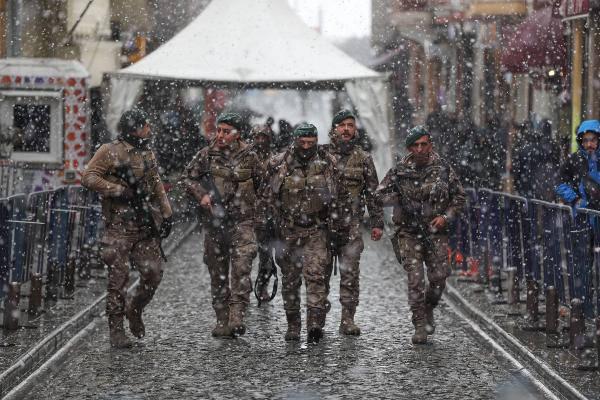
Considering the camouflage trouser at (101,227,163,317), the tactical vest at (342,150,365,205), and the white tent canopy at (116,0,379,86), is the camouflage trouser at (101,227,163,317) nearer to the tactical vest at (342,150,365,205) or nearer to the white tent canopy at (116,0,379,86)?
the tactical vest at (342,150,365,205)

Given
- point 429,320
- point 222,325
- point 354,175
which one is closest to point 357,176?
point 354,175

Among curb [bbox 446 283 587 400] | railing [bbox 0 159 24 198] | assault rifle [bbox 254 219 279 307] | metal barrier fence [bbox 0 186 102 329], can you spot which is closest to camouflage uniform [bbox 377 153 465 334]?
curb [bbox 446 283 587 400]

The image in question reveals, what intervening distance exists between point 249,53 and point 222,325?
14494 millimetres

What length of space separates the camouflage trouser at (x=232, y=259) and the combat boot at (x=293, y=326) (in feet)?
1.30

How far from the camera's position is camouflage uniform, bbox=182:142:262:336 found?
38.0 feet

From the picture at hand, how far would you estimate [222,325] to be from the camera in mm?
11672

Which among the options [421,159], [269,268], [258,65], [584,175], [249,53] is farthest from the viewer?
[249,53]

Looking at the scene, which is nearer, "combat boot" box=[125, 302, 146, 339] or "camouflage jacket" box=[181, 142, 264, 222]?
"combat boot" box=[125, 302, 146, 339]

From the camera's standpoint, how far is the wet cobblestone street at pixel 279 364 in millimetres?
9047

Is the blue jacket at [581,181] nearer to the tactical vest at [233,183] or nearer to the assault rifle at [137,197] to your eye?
the tactical vest at [233,183]

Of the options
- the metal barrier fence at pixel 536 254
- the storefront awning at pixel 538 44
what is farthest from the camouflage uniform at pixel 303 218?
the storefront awning at pixel 538 44

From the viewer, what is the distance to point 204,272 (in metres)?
17.5

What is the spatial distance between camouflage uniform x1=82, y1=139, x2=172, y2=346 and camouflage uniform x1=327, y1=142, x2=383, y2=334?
5.13 ft

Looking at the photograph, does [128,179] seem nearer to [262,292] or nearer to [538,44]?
[262,292]
